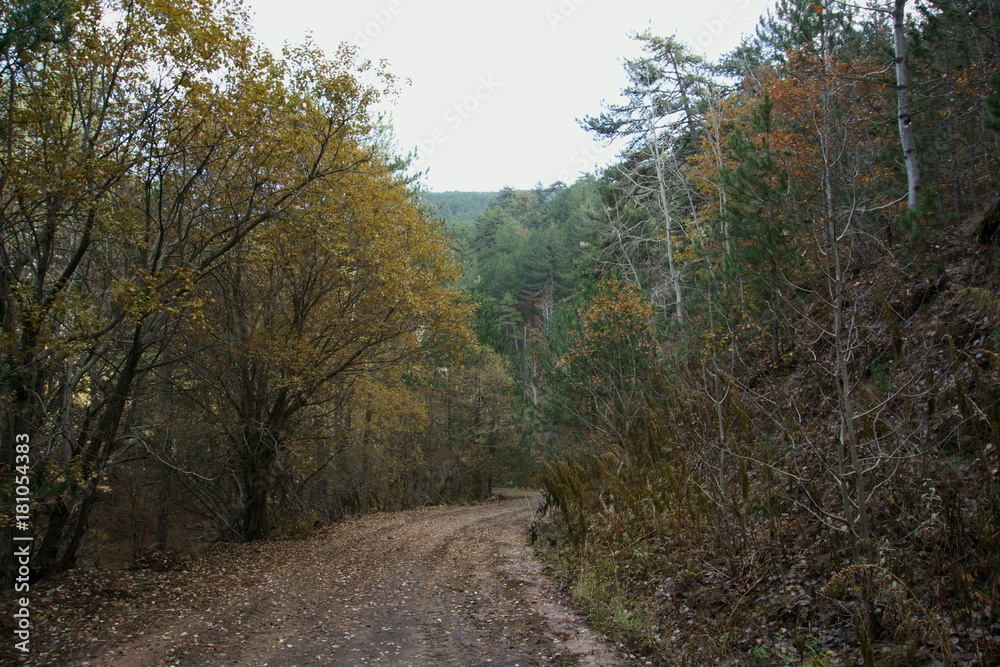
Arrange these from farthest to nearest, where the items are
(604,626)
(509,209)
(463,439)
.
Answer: (509,209), (463,439), (604,626)

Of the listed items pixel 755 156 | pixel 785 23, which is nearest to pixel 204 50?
pixel 755 156

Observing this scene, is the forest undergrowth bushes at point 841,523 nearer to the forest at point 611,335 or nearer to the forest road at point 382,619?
the forest at point 611,335

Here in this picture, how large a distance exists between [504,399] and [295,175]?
16635mm

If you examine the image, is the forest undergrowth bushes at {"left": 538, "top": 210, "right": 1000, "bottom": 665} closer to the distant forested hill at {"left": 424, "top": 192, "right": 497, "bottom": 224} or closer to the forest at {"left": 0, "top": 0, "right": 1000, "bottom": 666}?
the forest at {"left": 0, "top": 0, "right": 1000, "bottom": 666}

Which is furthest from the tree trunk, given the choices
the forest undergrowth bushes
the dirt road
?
the dirt road

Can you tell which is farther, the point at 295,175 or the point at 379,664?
the point at 295,175

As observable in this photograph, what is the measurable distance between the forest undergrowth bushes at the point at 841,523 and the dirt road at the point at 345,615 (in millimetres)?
664

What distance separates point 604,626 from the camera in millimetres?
5449

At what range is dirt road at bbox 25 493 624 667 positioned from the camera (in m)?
4.83

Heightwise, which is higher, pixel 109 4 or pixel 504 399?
pixel 109 4

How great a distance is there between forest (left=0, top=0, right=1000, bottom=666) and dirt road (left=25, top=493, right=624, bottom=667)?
68cm

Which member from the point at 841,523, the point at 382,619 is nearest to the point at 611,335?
the point at 841,523

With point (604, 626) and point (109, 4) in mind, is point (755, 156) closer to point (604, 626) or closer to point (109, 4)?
point (604, 626)

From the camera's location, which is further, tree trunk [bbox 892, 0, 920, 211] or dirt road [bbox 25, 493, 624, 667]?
tree trunk [bbox 892, 0, 920, 211]
